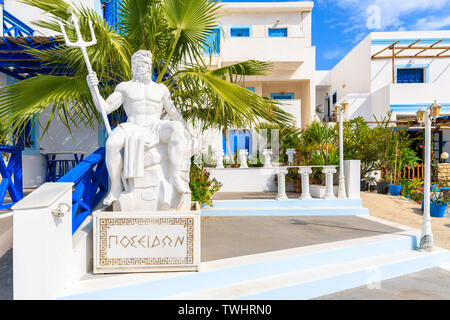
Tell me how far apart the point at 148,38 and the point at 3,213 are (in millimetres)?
3403

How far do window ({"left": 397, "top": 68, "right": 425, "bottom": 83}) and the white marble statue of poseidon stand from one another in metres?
14.1

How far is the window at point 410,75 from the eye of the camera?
13.5m

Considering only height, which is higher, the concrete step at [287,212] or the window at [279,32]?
the window at [279,32]

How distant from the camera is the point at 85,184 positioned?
3355 millimetres

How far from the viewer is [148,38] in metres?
4.08

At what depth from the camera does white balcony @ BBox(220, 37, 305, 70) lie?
1130cm

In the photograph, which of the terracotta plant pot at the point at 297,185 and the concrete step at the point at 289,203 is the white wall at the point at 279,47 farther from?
the concrete step at the point at 289,203

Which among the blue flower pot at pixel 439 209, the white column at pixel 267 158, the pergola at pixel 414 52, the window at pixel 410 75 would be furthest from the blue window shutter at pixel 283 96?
the blue flower pot at pixel 439 209

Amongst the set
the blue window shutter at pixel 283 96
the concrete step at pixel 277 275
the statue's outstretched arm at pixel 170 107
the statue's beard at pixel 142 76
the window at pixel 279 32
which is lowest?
the concrete step at pixel 277 275

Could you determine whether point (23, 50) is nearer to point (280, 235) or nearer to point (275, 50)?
point (280, 235)

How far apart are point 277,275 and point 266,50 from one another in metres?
10.3

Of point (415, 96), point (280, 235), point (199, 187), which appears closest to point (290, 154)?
point (199, 187)

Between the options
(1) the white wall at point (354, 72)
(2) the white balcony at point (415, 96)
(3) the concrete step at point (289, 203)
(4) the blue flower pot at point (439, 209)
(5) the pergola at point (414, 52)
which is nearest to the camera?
(3) the concrete step at point (289, 203)
